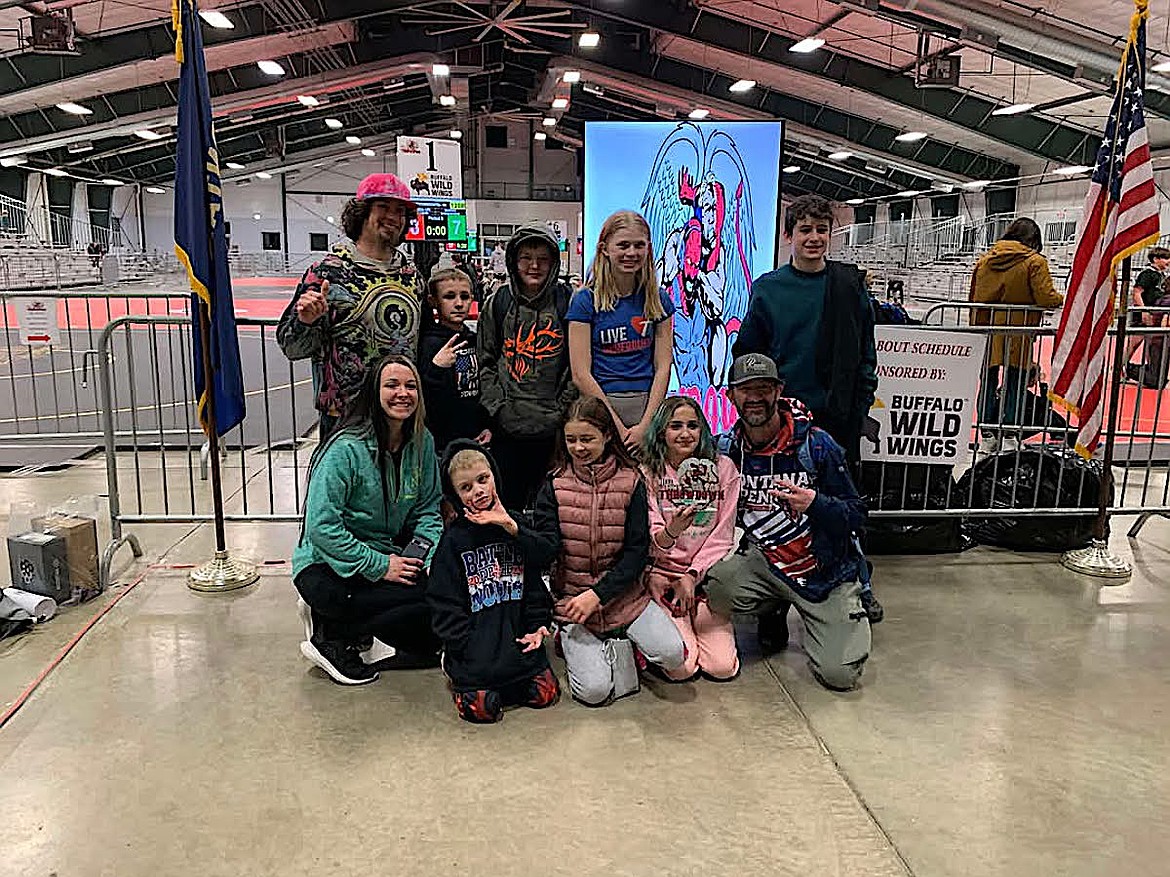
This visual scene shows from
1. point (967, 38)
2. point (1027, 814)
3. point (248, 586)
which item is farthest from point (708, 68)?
point (1027, 814)

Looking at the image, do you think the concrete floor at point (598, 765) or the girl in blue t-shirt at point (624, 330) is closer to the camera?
the concrete floor at point (598, 765)

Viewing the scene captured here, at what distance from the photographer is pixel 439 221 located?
10898 millimetres

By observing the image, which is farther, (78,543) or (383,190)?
(78,543)

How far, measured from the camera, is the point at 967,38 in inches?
483

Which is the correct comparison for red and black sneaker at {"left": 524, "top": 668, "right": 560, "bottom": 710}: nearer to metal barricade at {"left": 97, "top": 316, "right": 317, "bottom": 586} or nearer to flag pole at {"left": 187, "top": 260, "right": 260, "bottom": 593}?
flag pole at {"left": 187, "top": 260, "right": 260, "bottom": 593}

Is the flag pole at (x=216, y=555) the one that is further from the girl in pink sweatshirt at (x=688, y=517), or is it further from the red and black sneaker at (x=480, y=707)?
the girl in pink sweatshirt at (x=688, y=517)

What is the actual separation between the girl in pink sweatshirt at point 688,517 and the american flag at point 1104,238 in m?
2.21

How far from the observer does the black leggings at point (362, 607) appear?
3.34 meters

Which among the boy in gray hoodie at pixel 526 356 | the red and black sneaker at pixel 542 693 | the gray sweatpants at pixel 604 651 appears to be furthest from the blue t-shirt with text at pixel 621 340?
the red and black sneaker at pixel 542 693

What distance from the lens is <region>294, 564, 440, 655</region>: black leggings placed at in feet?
11.0

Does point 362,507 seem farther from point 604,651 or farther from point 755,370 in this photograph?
point 755,370

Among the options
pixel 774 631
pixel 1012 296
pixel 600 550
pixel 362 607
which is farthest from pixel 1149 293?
pixel 362 607

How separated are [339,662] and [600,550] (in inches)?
42.6

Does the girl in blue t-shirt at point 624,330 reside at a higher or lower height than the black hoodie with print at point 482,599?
higher
